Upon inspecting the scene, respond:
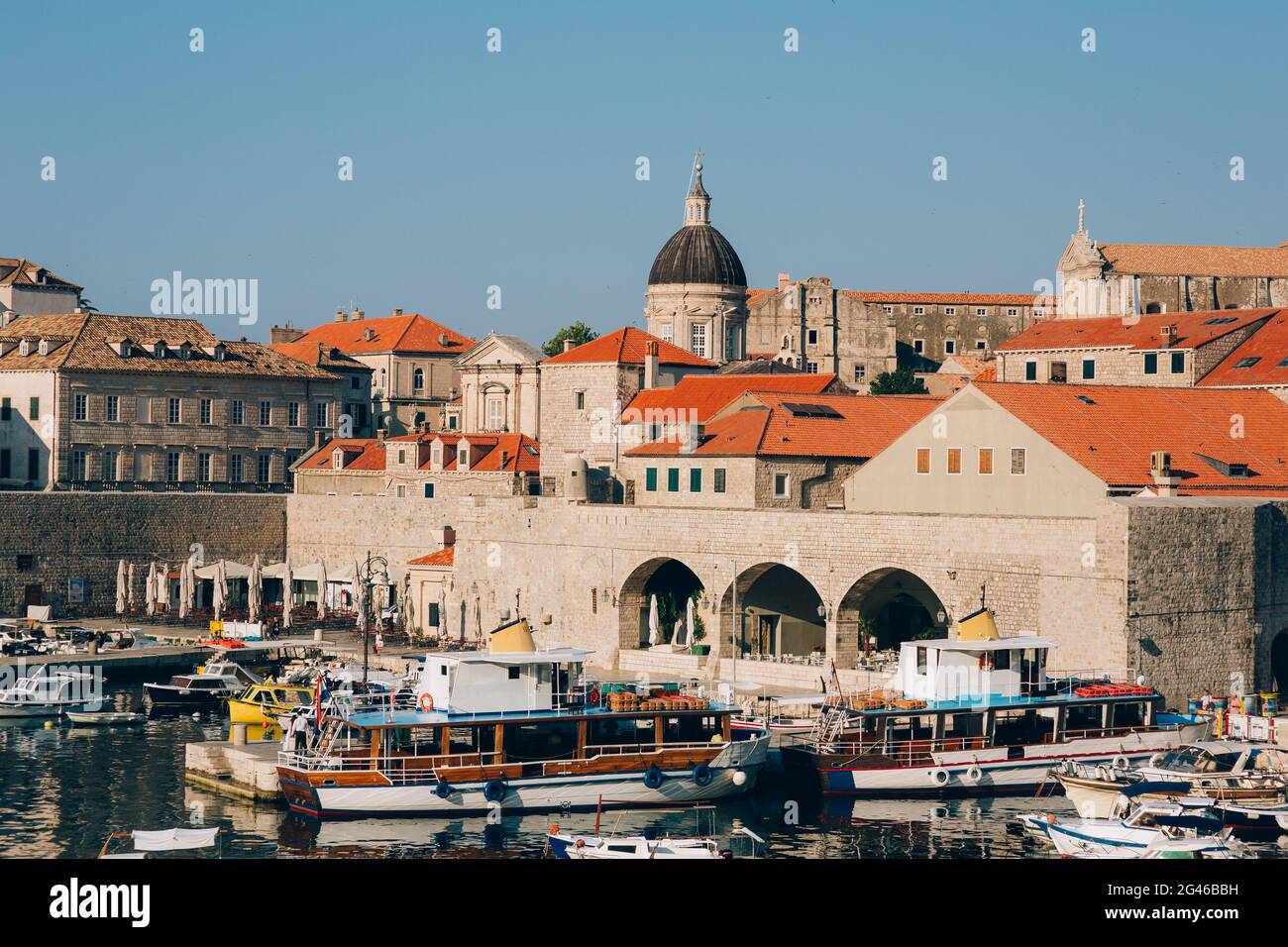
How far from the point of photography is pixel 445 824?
3136 centimetres

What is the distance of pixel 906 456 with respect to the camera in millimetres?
45562

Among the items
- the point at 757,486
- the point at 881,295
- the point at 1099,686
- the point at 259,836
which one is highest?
the point at 881,295

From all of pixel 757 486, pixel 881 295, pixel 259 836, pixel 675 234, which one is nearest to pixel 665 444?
pixel 757 486

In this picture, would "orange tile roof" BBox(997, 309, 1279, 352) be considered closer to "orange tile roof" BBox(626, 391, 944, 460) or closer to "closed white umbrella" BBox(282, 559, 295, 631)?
"orange tile roof" BBox(626, 391, 944, 460)

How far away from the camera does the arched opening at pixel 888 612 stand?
4356 cm

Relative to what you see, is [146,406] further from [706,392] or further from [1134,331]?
[1134,331]

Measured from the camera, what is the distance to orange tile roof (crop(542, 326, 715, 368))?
6450 cm

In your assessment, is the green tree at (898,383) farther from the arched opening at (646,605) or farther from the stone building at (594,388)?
the arched opening at (646,605)

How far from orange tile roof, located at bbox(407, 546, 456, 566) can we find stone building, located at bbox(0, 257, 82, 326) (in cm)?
3019

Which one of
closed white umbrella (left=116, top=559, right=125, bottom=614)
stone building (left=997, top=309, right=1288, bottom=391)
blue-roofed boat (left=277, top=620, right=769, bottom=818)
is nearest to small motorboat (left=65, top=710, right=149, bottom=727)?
blue-roofed boat (left=277, top=620, right=769, bottom=818)

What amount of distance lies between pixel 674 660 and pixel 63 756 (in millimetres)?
15946

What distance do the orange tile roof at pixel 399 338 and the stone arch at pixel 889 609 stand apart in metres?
52.8
